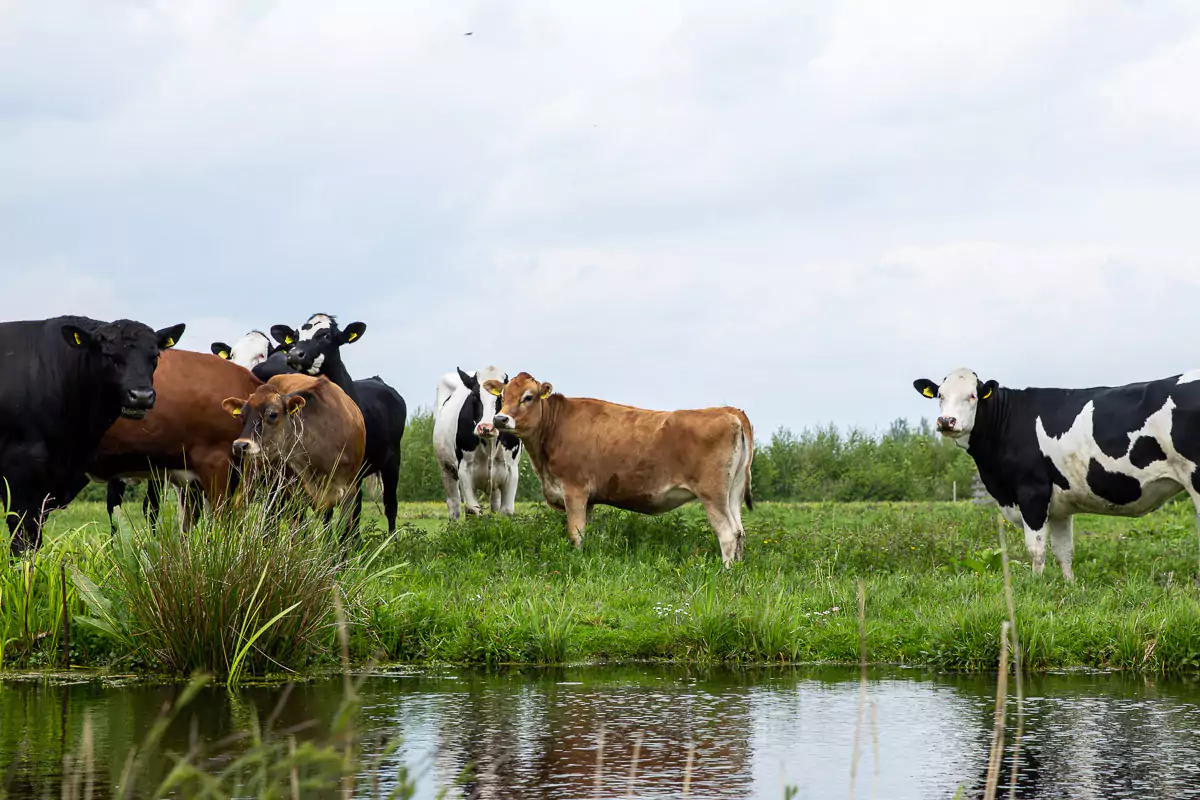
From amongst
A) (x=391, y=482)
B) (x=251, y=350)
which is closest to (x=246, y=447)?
(x=391, y=482)

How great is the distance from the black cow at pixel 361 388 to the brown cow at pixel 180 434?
4.55ft

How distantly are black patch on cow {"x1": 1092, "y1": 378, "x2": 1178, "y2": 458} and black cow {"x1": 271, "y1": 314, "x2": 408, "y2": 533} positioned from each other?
7.03m

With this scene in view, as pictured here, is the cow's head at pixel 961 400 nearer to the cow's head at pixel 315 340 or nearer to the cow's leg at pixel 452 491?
the cow's head at pixel 315 340

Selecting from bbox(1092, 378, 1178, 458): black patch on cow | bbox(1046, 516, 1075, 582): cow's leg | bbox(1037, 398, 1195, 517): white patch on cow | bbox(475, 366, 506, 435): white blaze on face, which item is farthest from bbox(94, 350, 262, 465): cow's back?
bbox(1092, 378, 1178, 458): black patch on cow

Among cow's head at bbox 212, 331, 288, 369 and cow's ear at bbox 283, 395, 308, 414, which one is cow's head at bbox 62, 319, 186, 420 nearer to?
cow's ear at bbox 283, 395, 308, 414

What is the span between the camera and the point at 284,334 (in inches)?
596

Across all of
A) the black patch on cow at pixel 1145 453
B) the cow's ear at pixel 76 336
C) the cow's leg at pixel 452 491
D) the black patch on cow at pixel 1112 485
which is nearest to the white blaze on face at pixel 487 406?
the cow's leg at pixel 452 491

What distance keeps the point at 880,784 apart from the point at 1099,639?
412 cm

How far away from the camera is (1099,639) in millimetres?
8953

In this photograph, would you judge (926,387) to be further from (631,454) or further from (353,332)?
(353,332)

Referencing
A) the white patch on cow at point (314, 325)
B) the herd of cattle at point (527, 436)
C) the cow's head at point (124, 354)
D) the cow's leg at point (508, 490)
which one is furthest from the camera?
the cow's leg at point (508, 490)

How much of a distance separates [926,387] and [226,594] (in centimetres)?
839

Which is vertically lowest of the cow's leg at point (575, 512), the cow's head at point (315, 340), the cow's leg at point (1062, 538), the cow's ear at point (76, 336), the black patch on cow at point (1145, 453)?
the cow's leg at point (1062, 538)

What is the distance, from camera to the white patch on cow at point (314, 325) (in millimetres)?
14555
